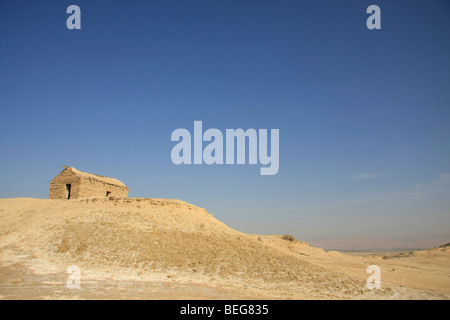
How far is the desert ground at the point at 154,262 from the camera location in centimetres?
1172

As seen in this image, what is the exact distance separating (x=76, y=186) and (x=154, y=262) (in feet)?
46.4

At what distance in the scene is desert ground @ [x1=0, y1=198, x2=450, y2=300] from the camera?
11719 mm

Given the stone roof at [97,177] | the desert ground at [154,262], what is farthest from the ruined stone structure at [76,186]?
the desert ground at [154,262]

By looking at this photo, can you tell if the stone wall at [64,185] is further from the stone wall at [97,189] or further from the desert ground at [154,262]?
the desert ground at [154,262]

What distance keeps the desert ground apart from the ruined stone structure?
6.59 ft

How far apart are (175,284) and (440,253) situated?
32410mm

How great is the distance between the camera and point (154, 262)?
15.9 metres

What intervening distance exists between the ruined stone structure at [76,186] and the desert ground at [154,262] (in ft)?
6.59

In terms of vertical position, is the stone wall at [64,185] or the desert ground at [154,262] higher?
the stone wall at [64,185]

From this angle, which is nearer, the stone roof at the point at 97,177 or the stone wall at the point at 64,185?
the stone wall at the point at 64,185

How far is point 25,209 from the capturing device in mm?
25312

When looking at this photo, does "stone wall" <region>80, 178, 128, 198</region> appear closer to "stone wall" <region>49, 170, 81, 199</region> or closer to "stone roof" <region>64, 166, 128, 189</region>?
"stone roof" <region>64, 166, 128, 189</region>

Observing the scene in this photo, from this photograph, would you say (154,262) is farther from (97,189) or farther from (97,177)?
(97,177)
